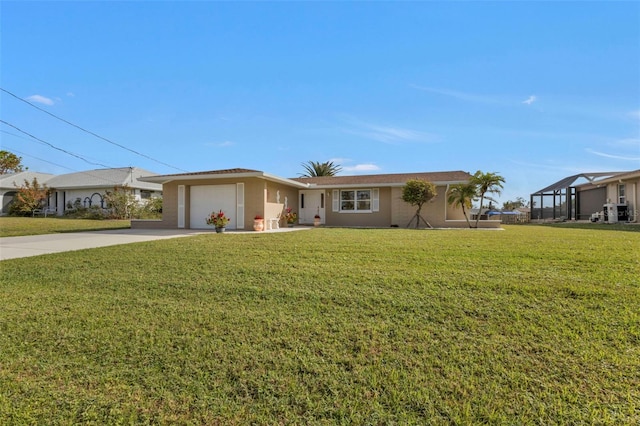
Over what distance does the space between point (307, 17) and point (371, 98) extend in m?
4.98

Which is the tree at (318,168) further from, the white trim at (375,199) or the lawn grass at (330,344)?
the lawn grass at (330,344)

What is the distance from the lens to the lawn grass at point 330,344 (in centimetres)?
228

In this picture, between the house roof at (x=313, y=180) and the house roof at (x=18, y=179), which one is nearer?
the house roof at (x=313, y=180)

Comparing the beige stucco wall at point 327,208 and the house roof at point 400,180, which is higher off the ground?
the house roof at point 400,180

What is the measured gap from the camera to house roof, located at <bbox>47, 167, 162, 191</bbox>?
27.1 m

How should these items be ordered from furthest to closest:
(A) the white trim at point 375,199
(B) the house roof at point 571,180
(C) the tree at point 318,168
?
(C) the tree at point 318,168 < (B) the house roof at point 571,180 < (A) the white trim at point 375,199

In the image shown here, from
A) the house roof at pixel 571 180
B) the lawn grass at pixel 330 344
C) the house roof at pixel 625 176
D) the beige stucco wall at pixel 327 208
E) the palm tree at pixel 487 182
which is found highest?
the house roof at pixel 571 180

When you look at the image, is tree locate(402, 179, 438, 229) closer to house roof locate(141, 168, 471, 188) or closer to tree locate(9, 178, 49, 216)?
house roof locate(141, 168, 471, 188)

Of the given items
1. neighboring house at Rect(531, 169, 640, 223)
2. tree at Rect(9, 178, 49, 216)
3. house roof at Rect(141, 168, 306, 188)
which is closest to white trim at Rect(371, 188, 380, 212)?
house roof at Rect(141, 168, 306, 188)

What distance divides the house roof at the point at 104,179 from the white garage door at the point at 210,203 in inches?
516

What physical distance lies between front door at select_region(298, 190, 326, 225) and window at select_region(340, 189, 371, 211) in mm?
1184

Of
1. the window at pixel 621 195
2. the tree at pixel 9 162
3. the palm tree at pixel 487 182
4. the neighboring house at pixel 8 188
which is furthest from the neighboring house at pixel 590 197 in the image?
the tree at pixel 9 162

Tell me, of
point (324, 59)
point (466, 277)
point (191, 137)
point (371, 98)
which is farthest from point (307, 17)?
point (191, 137)

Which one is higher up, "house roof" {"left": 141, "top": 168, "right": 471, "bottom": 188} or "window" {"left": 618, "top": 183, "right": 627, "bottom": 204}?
"house roof" {"left": 141, "top": 168, "right": 471, "bottom": 188}
